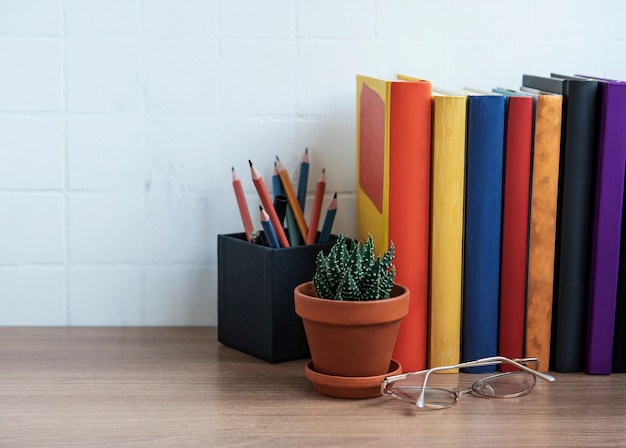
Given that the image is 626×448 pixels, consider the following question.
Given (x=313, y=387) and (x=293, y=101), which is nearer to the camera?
(x=313, y=387)

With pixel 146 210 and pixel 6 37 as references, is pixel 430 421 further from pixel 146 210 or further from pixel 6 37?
pixel 6 37

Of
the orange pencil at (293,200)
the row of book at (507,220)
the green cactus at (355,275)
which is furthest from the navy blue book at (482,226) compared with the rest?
the orange pencil at (293,200)

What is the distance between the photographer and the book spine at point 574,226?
842mm

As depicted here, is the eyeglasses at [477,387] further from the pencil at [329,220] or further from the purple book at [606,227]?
the pencil at [329,220]

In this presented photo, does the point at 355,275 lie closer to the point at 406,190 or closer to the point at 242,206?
the point at 406,190

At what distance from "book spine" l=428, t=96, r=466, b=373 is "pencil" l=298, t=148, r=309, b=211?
0.20m

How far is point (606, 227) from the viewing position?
850 millimetres

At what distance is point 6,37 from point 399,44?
0.46 m

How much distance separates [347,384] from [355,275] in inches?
3.9

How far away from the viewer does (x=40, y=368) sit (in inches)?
34.6

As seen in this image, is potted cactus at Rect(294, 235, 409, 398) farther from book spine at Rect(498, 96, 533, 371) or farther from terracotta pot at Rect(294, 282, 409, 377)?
book spine at Rect(498, 96, 533, 371)

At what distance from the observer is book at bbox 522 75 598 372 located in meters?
0.84

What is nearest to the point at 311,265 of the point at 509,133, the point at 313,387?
the point at 313,387

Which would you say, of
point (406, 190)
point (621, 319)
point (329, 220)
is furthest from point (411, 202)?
point (621, 319)
